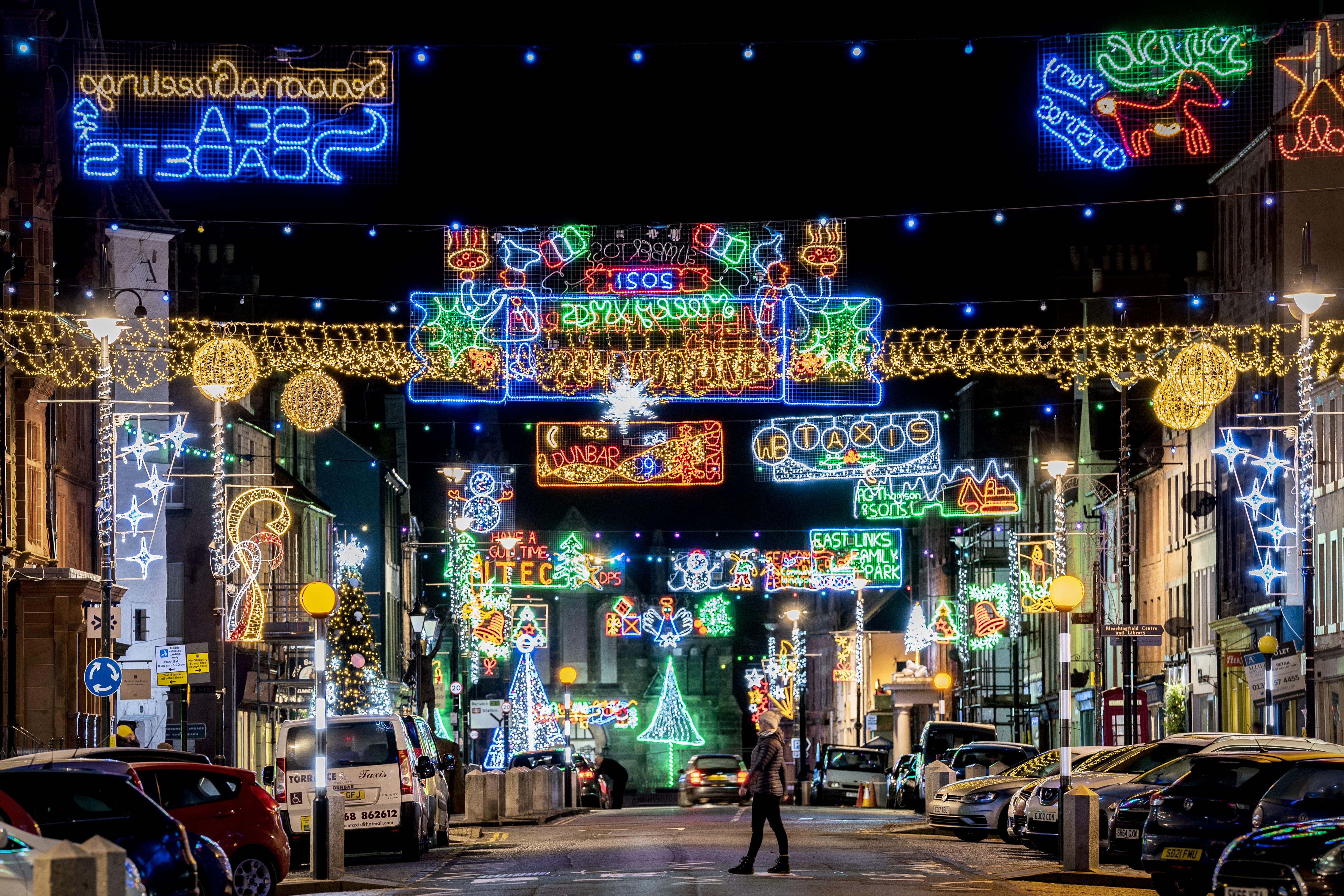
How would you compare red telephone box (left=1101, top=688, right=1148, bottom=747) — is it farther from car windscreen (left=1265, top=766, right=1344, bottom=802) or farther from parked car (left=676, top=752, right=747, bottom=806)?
car windscreen (left=1265, top=766, right=1344, bottom=802)

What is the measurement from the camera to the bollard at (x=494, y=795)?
1531 inches

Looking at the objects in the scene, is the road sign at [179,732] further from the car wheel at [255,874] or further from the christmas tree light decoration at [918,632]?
the christmas tree light decoration at [918,632]

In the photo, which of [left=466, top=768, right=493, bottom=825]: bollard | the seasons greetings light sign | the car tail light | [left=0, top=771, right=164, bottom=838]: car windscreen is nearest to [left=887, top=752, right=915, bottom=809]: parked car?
[left=466, top=768, right=493, bottom=825]: bollard

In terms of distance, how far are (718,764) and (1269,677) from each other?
A: 26.7 meters

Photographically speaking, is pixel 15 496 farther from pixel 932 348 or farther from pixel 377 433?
pixel 377 433

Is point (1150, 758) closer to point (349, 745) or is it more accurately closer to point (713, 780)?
point (349, 745)

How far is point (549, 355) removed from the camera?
92.4ft

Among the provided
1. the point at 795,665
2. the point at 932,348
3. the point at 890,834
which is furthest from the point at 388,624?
the point at 932,348

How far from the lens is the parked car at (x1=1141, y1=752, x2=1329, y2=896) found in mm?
19016

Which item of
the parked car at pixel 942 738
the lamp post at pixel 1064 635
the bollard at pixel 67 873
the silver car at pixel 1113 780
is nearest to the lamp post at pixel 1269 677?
the parked car at pixel 942 738

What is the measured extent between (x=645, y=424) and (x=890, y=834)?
8.01 m

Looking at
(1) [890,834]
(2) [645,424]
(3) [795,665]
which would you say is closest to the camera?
(1) [890,834]

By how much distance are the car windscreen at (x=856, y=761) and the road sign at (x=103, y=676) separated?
29.8 metres

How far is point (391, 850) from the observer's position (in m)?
28.3
